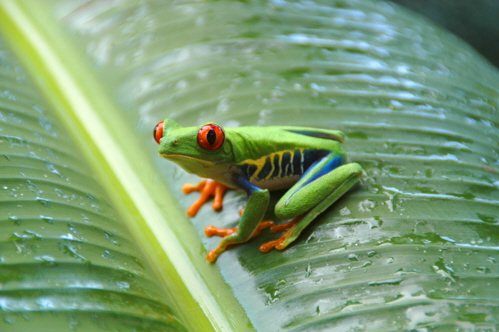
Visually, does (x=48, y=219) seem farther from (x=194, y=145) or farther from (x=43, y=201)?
(x=194, y=145)

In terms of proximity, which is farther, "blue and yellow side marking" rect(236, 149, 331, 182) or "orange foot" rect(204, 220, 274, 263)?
"blue and yellow side marking" rect(236, 149, 331, 182)

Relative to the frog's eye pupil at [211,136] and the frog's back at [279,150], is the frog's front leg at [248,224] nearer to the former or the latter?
the frog's back at [279,150]

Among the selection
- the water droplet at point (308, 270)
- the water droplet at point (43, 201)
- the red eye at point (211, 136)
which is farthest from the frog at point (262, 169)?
the water droplet at point (43, 201)

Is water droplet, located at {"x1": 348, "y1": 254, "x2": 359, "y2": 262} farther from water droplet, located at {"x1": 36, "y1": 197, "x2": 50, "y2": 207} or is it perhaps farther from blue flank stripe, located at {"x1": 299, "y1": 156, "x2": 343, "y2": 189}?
water droplet, located at {"x1": 36, "y1": 197, "x2": 50, "y2": 207}

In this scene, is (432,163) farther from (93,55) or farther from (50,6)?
(50,6)

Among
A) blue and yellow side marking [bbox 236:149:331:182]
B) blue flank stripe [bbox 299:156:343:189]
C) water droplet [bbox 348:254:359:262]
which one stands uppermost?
blue and yellow side marking [bbox 236:149:331:182]

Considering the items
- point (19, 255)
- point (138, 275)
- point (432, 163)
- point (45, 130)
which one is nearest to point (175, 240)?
point (138, 275)

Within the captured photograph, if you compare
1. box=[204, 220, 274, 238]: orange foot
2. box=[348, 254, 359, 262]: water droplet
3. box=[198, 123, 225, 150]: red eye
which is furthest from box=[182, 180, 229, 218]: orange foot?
box=[348, 254, 359, 262]: water droplet

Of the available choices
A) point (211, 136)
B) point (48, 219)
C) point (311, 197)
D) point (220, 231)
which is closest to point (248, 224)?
point (220, 231)
